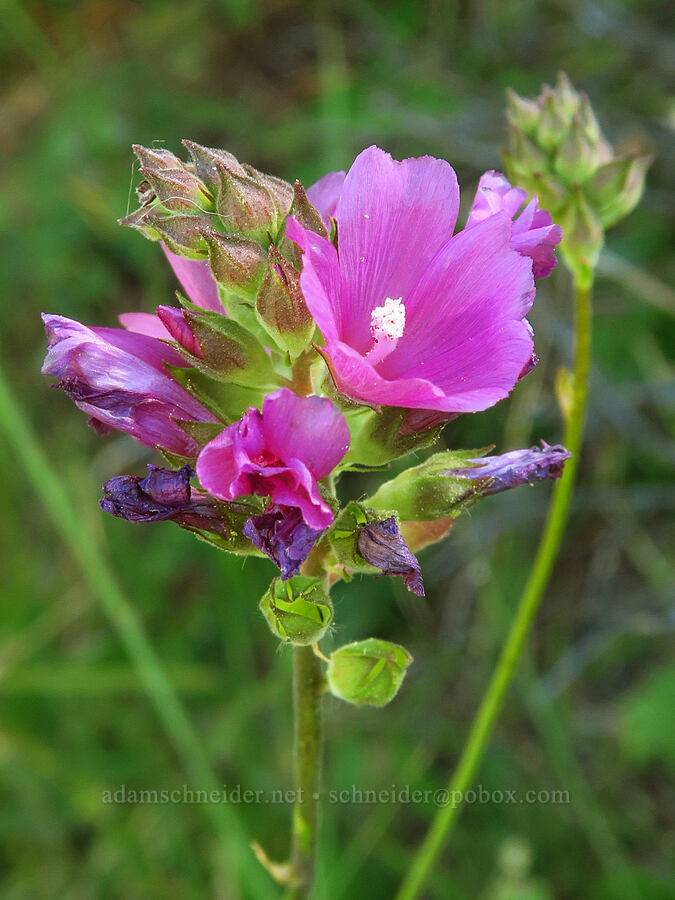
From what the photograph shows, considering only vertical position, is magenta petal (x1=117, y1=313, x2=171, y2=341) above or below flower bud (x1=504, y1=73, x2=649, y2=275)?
above

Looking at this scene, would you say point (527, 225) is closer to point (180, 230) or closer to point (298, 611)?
point (180, 230)

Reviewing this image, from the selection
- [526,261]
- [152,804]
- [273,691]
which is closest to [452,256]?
[526,261]

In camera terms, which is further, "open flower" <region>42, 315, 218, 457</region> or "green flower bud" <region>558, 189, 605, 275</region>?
"green flower bud" <region>558, 189, 605, 275</region>

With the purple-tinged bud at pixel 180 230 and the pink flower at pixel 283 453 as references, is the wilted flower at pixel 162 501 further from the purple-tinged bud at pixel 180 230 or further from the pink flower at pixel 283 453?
the purple-tinged bud at pixel 180 230

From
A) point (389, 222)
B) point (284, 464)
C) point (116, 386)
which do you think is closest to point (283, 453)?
point (284, 464)

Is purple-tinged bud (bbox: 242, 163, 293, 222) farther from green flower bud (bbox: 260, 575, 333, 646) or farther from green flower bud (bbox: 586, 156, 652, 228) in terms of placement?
green flower bud (bbox: 586, 156, 652, 228)

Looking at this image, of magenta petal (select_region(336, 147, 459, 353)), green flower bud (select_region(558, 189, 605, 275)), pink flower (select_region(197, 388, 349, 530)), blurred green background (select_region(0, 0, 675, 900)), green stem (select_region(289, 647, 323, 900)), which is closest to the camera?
pink flower (select_region(197, 388, 349, 530))

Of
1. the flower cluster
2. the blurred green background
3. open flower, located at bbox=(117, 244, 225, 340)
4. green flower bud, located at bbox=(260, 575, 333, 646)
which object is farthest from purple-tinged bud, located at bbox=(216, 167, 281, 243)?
the blurred green background
